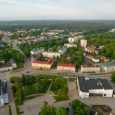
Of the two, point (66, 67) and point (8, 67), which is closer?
point (8, 67)

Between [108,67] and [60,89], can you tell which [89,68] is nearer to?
[108,67]

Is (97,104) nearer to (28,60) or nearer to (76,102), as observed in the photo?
(76,102)

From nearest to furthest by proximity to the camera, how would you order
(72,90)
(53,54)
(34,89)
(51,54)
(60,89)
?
(60,89), (34,89), (72,90), (53,54), (51,54)

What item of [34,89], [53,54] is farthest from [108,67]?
[34,89]

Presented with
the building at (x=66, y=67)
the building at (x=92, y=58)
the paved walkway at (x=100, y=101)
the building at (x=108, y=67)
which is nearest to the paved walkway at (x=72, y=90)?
the paved walkway at (x=100, y=101)

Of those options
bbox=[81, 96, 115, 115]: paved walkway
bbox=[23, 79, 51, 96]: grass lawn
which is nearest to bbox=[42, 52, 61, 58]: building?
bbox=[23, 79, 51, 96]: grass lawn

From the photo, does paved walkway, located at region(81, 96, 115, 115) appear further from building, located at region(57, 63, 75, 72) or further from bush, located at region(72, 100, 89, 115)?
building, located at region(57, 63, 75, 72)

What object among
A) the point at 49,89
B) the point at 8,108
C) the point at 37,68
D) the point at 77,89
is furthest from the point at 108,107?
the point at 37,68

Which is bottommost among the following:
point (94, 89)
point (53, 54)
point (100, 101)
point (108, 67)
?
point (100, 101)

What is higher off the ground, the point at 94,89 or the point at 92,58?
the point at 94,89

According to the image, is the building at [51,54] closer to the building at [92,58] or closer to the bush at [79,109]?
the building at [92,58]

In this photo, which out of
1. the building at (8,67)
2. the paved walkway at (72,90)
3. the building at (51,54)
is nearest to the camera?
the paved walkway at (72,90)

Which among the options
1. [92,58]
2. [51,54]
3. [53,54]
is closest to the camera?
[92,58]

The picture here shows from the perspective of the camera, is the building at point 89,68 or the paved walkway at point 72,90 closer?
the paved walkway at point 72,90
